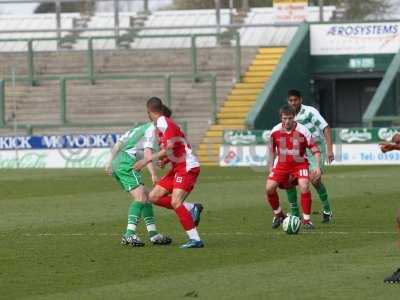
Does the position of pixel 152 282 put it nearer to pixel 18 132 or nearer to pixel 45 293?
pixel 45 293

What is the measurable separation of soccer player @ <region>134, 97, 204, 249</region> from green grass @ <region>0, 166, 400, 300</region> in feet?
1.15

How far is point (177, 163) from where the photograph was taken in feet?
51.6

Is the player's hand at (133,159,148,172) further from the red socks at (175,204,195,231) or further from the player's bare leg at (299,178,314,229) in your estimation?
the player's bare leg at (299,178,314,229)

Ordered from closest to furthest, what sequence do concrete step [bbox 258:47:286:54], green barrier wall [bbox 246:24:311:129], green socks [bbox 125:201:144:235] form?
green socks [bbox 125:201:144:235]
green barrier wall [bbox 246:24:311:129]
concrete step [bbox 258:47:286:54]

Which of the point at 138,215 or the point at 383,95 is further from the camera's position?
the point at 383,95

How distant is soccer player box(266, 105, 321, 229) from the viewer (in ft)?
60.1

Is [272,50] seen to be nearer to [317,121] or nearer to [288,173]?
[317,121]

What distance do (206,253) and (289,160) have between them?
3642 millimetres

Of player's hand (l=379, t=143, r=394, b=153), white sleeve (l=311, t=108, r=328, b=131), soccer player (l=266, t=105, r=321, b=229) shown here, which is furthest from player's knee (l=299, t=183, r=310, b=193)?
player's hand (l=379, t=143, r=394, b=153)

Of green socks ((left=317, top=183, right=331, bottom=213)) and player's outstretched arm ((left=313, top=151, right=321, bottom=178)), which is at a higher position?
player's outstretched arm ((left=313, top=151, right=321, bottom=178))

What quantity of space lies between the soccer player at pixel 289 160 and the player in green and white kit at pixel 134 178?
A: 223cm

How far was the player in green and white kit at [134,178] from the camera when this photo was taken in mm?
16047

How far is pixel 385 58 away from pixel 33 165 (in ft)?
42.2

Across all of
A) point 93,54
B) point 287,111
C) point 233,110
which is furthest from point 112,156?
point 93,54
